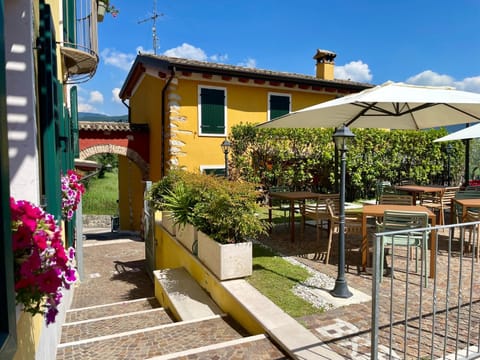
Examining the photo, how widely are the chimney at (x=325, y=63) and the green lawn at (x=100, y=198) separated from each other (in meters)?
20.6

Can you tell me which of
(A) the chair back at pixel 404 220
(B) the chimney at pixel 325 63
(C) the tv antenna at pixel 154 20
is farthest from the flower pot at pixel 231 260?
(C) the tv antenna at pixel 154 20

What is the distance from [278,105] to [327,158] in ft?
9.64

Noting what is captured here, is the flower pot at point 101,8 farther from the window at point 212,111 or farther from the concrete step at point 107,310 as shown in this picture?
the concrete step at point 107,310

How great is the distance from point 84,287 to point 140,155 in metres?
6.24

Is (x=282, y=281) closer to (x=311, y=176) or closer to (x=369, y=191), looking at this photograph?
(x=311, y=176)

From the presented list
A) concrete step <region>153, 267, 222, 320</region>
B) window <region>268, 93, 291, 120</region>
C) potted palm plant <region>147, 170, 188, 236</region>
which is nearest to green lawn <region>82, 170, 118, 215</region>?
window <region>268, 93, 291, 120</region>

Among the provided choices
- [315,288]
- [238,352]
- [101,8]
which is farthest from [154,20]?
[238,352]

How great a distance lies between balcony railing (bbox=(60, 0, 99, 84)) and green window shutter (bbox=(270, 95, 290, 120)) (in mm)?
7994

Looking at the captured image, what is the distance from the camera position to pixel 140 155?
13.4m

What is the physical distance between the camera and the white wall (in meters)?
2.52

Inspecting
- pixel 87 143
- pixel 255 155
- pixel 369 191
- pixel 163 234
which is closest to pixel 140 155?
pixel 87 143

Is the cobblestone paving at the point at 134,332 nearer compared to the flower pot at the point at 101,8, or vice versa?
the cobblestone paving at the point at 134,332

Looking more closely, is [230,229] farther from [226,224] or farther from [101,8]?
[101,8]

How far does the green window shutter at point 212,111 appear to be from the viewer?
12289 millimetres
